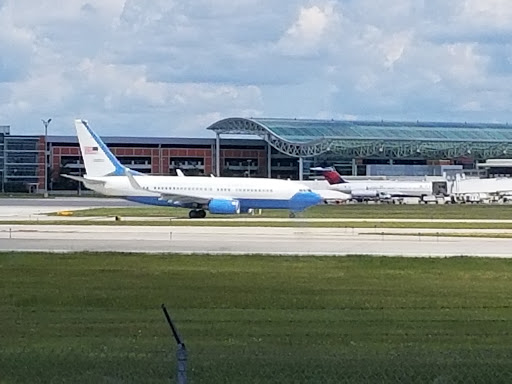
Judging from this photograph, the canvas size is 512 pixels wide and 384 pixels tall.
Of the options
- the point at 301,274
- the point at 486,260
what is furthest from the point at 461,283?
the point at 486,260

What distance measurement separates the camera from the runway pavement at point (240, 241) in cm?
3956

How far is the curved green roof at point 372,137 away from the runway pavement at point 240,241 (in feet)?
348

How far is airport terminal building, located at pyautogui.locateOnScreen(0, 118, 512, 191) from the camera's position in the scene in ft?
532

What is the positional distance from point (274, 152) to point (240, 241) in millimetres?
125034

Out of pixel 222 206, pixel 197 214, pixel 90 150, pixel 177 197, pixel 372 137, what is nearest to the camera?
pixel 222 206

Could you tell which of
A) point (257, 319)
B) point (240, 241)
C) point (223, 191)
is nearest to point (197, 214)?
point (223, 191)

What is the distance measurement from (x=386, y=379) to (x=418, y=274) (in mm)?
17997

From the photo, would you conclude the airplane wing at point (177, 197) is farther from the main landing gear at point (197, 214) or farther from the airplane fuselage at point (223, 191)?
the main landing gear at point (197, 214)

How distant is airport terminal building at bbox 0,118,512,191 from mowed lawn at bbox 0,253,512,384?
12732 cm

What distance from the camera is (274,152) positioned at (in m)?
170

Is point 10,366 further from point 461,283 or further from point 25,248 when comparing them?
point 25,248

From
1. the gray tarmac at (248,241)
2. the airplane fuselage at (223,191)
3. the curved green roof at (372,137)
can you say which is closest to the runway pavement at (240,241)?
the gray tarmac at (248,241)

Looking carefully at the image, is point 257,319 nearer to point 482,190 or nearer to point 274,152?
point 482,190

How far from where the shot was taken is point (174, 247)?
40.8 m
